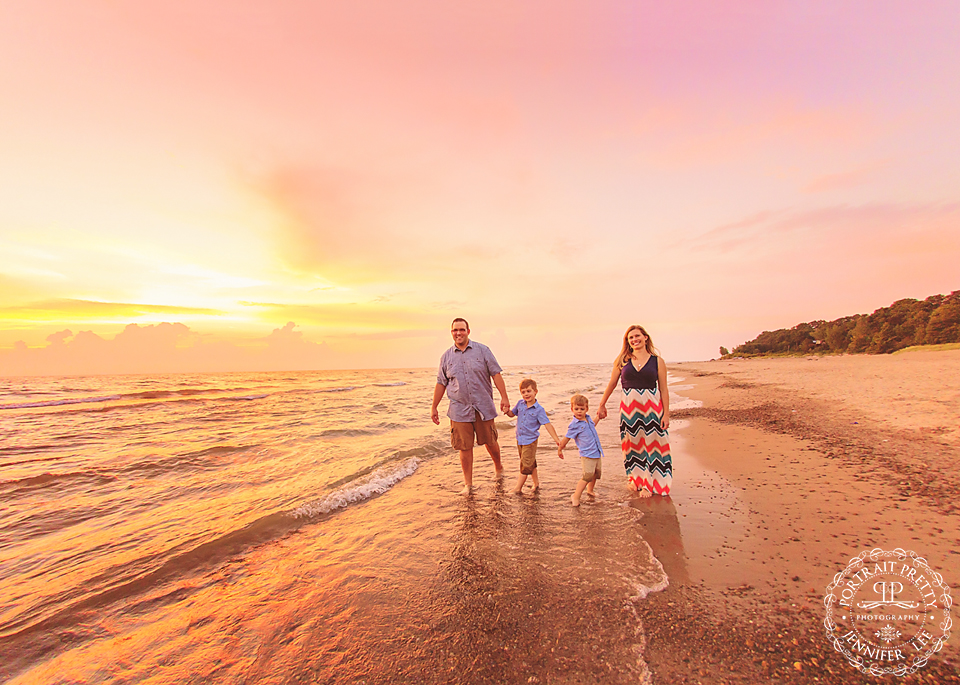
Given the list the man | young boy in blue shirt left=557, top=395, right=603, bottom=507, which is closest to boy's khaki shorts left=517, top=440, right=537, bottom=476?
young boy in blue shirt left=557, top=395, right=603, bottom=507

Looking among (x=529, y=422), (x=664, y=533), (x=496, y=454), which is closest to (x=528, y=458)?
(x=529, y=422)

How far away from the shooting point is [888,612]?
2.75 meters

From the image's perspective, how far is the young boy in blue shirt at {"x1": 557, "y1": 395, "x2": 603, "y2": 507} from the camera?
5578 mm

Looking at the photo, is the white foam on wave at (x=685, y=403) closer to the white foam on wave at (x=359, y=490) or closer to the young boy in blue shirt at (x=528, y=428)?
the young boy in blue shirt at (x=528, y=428)

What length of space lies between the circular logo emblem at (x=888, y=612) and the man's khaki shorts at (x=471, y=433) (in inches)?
179

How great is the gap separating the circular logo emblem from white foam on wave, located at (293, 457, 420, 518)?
6.19 meters

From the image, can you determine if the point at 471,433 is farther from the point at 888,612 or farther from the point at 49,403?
the point at 49,403

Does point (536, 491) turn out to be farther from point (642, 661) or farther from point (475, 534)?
point (642, 661)

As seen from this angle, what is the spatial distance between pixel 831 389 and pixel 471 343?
17.2 metres

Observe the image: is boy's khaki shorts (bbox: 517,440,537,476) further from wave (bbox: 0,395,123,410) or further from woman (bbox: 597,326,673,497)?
wave (bbox: 0,395,123,410)

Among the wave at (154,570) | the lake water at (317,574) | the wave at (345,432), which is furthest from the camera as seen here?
the wave at (345,432)

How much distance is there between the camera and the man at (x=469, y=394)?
21.2ft

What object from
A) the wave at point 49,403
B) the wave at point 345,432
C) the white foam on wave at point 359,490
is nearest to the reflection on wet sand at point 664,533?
the white foam on wave at point 359,490

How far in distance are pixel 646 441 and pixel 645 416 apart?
407mm
